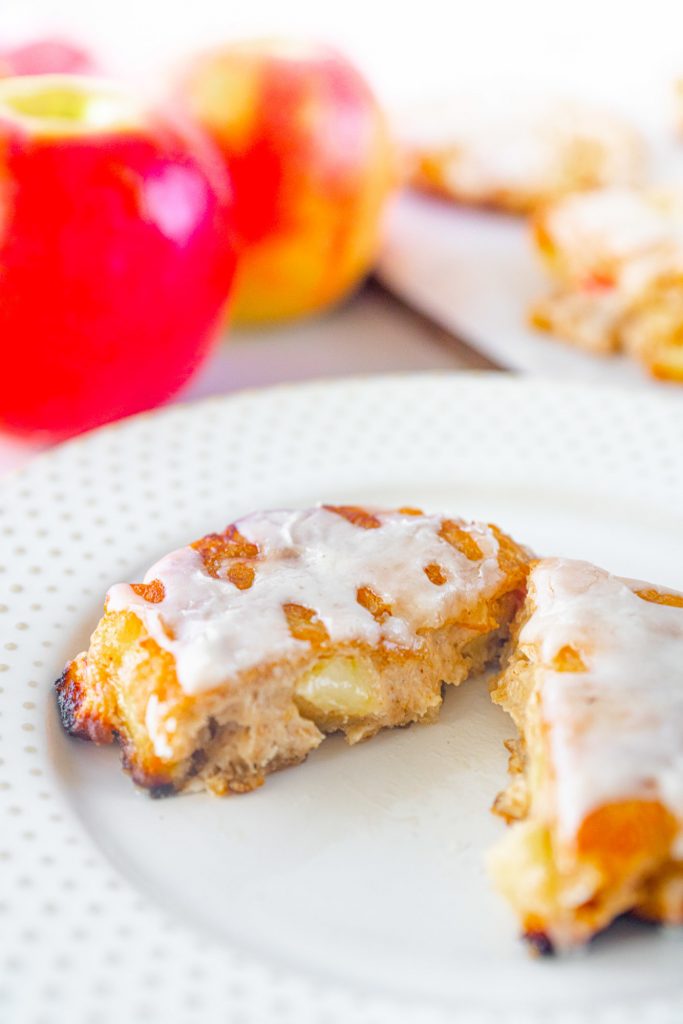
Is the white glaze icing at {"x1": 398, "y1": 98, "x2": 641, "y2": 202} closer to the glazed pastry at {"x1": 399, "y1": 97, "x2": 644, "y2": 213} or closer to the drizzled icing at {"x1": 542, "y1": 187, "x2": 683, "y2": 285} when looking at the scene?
the glazed pastry at {"x1": 399, "y1": 97, "x2": 644, "y2": 213}

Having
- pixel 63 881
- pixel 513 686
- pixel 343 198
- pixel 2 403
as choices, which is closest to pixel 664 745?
pixel 513 686

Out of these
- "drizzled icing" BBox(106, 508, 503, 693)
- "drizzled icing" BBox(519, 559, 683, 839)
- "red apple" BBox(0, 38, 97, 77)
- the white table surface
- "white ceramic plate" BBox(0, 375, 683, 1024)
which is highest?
"red apple" BBox(0, 38, 97, 77)

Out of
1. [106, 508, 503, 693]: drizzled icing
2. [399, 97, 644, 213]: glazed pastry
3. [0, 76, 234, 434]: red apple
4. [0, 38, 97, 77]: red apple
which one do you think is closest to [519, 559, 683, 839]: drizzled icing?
[106, 508, 503, 693]: drizzled icing

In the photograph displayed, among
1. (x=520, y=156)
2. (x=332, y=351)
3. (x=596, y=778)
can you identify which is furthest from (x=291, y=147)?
(x=596, y=778)

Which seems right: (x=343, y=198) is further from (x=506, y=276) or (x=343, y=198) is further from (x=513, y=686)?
(x=513, y=686)

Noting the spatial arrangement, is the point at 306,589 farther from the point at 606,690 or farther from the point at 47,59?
the point at 47,59

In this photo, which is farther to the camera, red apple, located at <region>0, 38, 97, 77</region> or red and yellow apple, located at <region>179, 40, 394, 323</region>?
red apple, located at <region>0, 38, 97, 77</region>
